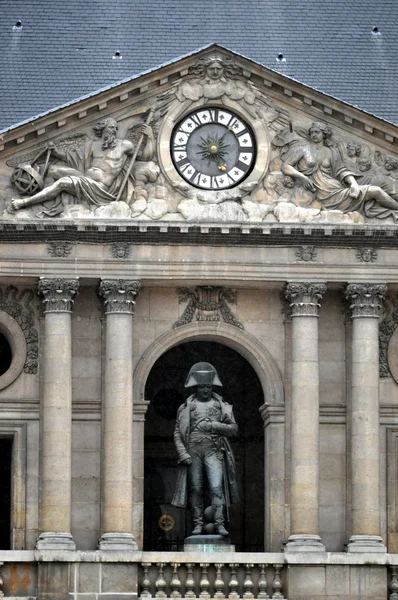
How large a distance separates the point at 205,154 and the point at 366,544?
9009 millimetres

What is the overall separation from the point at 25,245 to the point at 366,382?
779 centimetres

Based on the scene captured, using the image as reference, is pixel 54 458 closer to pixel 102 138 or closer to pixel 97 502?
pixel 97 502

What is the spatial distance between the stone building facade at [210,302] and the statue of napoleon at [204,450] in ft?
3.08

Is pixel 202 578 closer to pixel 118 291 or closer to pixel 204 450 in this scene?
pixel 204 450

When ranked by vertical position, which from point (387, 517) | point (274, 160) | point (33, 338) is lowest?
point (387, 517)

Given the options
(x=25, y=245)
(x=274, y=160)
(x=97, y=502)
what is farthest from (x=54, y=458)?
(x=274, y=160)

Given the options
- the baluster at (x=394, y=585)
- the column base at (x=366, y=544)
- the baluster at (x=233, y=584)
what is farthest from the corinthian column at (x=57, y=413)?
the baluster at (x=394, y=585)

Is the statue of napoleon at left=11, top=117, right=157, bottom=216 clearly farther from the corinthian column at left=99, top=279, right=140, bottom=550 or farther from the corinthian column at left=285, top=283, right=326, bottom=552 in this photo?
the corinthian column at left=285, top=283, right=326, bottom=552

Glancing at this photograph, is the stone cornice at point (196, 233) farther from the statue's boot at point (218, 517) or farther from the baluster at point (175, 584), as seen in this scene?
the baluster at point (175, 584)

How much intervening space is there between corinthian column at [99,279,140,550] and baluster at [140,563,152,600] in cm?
54

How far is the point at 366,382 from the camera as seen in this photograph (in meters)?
50.4

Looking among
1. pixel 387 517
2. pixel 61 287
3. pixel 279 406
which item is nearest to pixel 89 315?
pixel 61 287

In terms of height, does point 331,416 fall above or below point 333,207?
below

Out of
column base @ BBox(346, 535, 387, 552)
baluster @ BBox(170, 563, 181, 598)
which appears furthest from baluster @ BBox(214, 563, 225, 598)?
column base @ BBox(346, 535, 387, 552)
